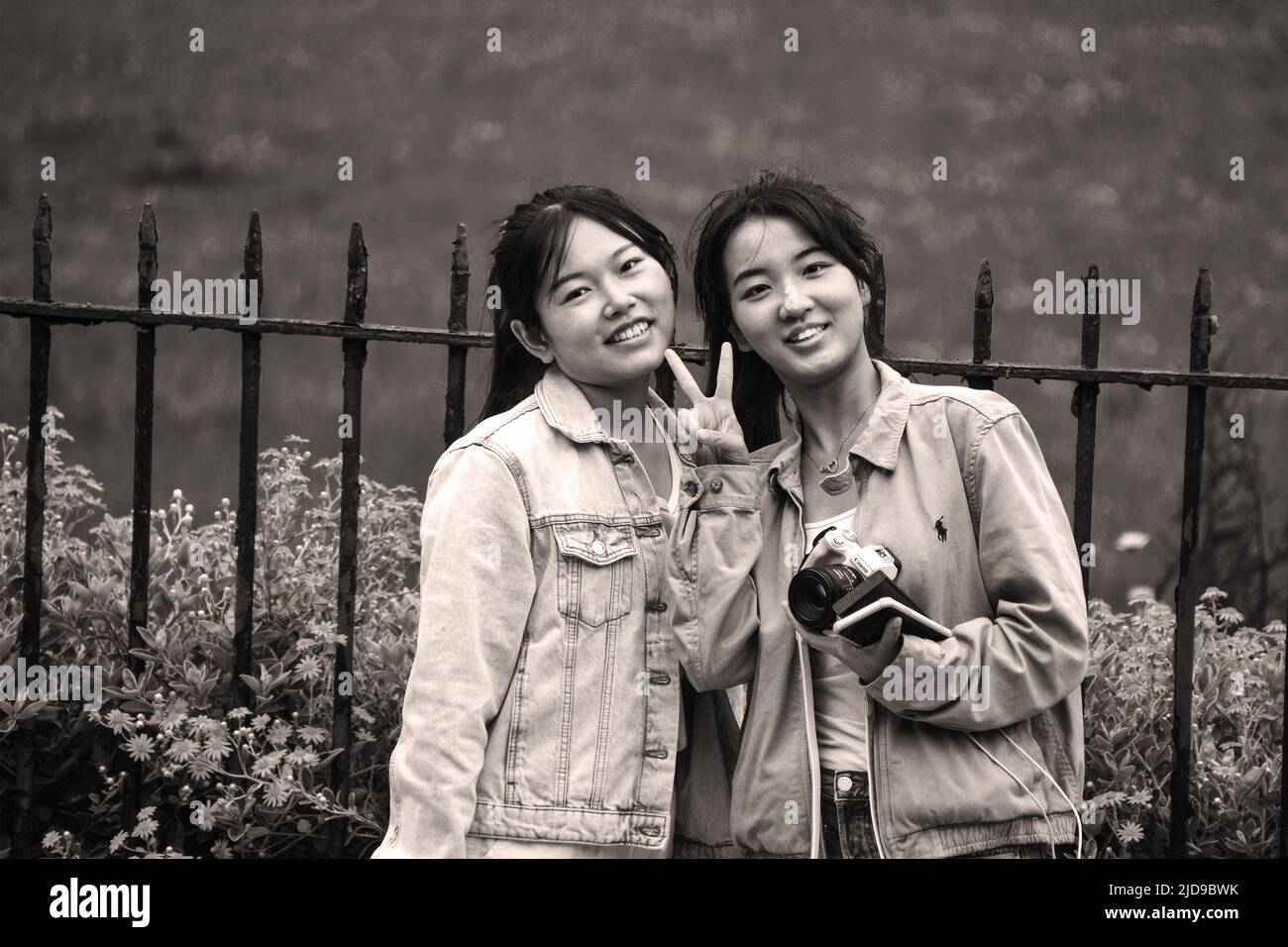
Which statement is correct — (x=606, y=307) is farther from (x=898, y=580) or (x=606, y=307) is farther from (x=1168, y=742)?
(x=1168, y=742)

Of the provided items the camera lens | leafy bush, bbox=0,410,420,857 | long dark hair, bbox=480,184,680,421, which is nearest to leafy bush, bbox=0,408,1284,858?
leafy bush, bbox=0,410,420,857

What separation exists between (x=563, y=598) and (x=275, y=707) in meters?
1.30

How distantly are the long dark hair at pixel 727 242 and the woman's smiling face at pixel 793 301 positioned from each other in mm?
22

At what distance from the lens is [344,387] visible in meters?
3.14

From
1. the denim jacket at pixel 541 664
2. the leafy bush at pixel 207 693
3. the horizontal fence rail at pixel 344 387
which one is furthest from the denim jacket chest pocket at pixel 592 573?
the leafy bush at pixel 207 693

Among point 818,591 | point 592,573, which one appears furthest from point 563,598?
point 818,591

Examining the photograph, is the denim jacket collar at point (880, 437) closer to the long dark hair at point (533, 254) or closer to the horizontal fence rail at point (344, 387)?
the long dark hair at point (533, 254)

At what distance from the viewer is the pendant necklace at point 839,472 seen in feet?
7.34

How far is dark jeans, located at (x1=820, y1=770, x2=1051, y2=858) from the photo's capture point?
2072mm

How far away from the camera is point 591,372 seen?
2340 millimetres

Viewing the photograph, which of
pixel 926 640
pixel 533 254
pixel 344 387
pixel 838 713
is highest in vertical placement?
pixel 533 254

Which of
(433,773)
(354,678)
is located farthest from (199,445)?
(433,773)

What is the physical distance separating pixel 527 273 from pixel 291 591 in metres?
1.39

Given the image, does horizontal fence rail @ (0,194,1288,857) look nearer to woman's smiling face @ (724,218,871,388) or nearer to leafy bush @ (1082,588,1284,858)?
leafy bush @ (1082,588,1284,858)
